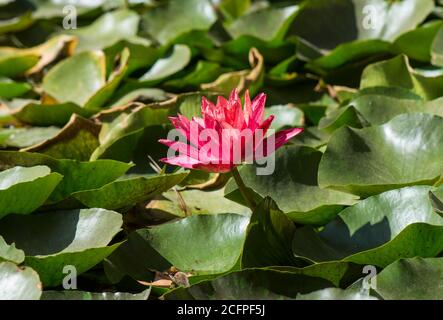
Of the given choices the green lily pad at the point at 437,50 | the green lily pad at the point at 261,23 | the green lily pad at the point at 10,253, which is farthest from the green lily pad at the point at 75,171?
the green lily pad at the point at 261,23

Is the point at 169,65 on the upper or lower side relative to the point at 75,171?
lower

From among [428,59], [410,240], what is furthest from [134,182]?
[428,59]

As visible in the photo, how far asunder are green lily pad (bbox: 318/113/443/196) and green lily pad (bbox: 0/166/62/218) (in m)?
0.39

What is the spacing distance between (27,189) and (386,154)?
1.77 feet

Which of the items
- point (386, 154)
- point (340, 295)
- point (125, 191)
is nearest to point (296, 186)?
point (386, 154)

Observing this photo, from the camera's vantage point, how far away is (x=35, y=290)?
3.57 feet

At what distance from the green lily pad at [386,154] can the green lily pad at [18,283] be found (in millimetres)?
451

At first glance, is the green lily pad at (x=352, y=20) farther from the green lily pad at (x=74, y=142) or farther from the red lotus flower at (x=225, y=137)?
the red lotus flower at (x=225, y=137)

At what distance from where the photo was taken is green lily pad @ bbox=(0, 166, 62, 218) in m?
1.27

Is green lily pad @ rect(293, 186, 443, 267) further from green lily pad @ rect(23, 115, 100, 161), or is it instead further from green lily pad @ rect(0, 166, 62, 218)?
green lily pad @ rect(23, 115, 100, 161)

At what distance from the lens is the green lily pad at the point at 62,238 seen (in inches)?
46.7

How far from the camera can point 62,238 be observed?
129cm

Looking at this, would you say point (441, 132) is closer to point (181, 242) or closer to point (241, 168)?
point (241, 168)

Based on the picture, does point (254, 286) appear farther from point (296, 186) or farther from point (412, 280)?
point (296, 186)
